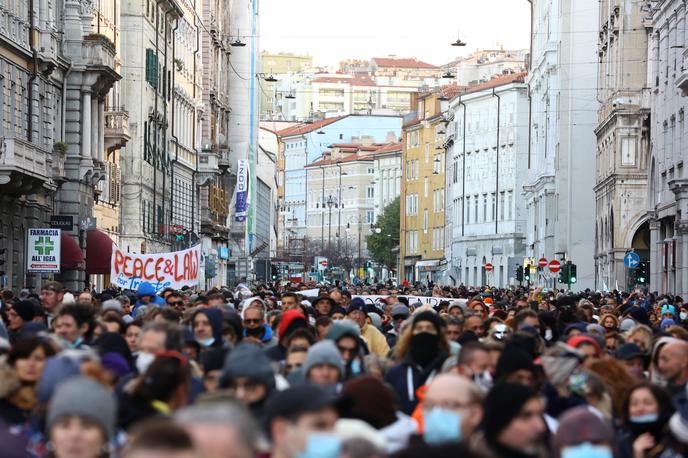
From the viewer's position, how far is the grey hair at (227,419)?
6.69 metres

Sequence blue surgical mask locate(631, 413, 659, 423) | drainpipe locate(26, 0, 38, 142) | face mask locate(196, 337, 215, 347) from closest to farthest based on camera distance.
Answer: blue surgical mask locate(631, 413, 659, 423), face mask locate(196, 337, 215, 347), drainpipe locate(26, 0, 38, 142)

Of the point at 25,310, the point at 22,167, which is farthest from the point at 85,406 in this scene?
the point at 22,167

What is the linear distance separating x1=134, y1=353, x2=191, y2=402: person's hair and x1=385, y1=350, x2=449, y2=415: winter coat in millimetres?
2979

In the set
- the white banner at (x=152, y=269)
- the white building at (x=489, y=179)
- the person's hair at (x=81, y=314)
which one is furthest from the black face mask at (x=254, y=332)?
the white building at (x=489, y=179)

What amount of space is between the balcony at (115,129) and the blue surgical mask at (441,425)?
164ft

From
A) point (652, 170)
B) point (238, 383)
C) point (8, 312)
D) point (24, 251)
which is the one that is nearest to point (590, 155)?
point (652, 170)

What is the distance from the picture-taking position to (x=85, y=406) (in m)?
8.08

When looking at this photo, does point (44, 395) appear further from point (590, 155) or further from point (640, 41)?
point (590, 155)

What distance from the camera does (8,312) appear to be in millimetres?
20141

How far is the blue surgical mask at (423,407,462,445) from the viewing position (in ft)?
28.0

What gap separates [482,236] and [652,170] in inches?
2709

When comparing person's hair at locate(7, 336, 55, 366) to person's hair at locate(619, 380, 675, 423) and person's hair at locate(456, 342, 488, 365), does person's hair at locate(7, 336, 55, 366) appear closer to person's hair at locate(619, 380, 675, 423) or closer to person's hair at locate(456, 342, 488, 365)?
person's hair at locate(456, 342, 488, 365)

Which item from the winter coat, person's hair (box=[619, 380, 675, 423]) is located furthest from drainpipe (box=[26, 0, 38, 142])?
person's hair (box=[619, 380, 675, 423])

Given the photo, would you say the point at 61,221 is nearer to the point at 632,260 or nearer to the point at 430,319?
the point at 632,260
